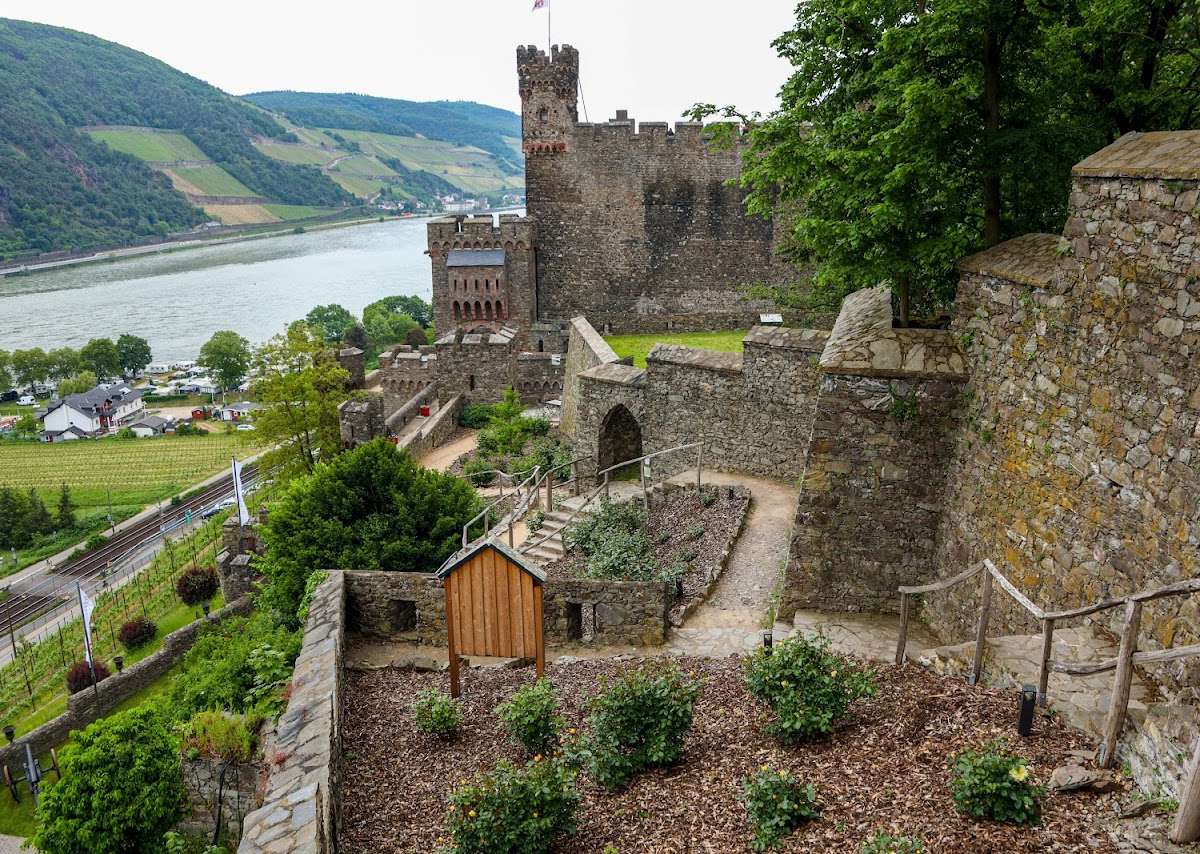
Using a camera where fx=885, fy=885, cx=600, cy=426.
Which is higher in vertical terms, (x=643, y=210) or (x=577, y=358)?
(x=643, y=210)

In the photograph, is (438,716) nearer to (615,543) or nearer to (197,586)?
(615,543)

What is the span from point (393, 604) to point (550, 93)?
1000 inches

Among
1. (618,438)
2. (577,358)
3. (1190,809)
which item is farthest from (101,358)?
(1190,809)

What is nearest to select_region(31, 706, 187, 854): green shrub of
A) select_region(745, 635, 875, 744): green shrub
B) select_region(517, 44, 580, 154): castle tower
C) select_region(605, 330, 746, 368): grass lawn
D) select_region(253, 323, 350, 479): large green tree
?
select_region(745, 635, 875, 744): green shrub

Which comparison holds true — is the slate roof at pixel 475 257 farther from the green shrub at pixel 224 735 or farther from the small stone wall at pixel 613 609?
the green shrub at pixel 224 735

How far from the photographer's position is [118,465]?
216 ft

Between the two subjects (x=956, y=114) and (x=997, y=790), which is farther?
(x=956, y=114)

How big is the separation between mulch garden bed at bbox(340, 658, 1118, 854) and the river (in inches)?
3590

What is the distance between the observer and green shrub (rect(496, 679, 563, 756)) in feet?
23.0

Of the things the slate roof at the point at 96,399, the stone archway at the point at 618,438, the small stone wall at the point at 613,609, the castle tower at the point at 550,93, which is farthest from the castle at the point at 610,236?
the slate roof at the point at 96,399

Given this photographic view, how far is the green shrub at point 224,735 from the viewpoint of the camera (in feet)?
32.1

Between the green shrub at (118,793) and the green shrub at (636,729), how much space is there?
8.39m

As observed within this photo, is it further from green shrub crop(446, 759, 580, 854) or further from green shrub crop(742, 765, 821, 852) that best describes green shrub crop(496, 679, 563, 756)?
green shrub crop(742, 765, 821, 852)

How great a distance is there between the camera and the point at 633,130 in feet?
104
